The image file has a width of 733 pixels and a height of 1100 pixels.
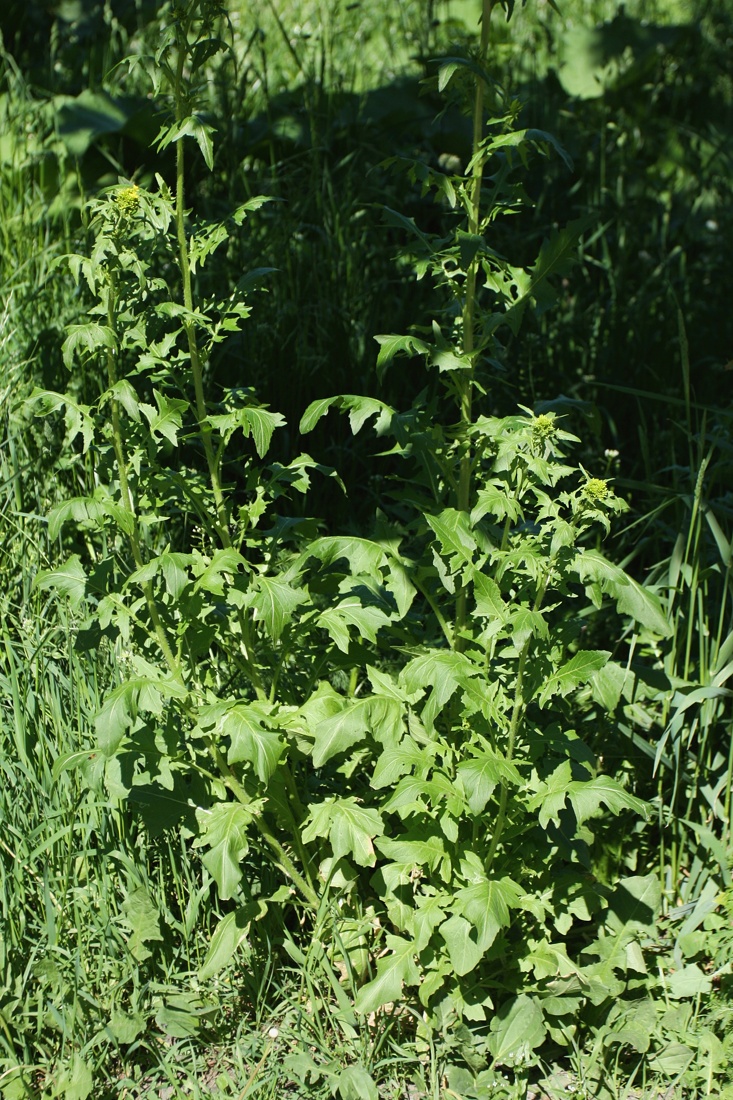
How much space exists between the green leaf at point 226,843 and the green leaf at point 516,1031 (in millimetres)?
700

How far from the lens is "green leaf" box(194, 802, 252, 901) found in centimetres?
226

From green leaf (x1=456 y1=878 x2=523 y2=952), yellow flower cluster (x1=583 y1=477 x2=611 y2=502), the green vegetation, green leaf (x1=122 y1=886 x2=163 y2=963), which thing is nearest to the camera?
yellow flower cluster (x1=583 y1=477 x2=611 y2=502)

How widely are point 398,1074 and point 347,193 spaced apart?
3.22 metres

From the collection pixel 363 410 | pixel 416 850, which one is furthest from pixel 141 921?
pixel 363 410

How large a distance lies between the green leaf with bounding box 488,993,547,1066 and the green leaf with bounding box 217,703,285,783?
32.4 inches

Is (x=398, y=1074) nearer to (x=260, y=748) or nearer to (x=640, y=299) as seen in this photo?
(x=260, y=748)

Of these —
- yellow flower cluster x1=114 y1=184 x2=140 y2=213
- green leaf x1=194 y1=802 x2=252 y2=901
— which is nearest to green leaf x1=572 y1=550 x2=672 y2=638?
green leaf x1=194 y1=802 x2=252 y2=901

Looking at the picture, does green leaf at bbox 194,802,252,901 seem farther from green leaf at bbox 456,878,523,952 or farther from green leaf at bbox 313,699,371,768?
green leaf at bbox 456,878,523,952

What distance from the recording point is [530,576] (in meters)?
2.32

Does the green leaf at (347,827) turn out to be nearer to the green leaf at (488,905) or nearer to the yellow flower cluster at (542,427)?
the green leaf at (488,905)

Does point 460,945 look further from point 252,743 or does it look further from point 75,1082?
point 75,1082

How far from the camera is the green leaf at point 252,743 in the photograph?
220 centimetres

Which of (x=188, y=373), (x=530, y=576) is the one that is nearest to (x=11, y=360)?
(x=188, y=373)

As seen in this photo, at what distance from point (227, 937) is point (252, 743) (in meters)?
0.59
